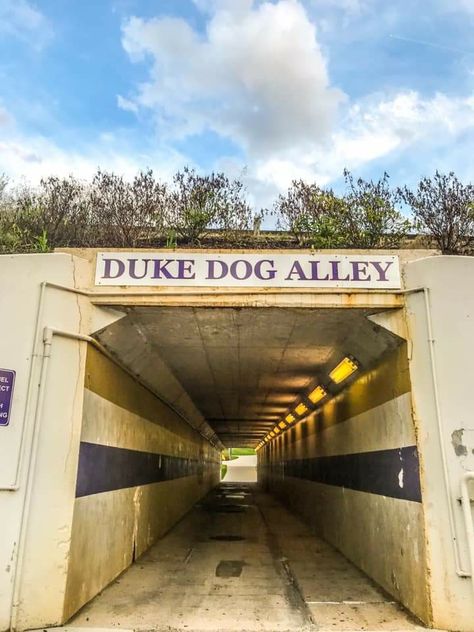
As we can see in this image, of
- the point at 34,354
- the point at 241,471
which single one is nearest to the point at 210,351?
the point at 34,354

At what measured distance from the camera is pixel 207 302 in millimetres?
5133

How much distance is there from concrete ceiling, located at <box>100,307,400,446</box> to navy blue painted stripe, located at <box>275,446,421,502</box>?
1226mm

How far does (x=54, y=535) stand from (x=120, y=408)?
7.11 ft

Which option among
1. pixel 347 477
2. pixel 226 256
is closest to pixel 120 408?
pixel 226 256

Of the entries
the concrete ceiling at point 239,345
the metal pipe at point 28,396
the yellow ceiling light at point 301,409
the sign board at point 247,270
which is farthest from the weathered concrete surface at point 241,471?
the metal pipe at point 28,396

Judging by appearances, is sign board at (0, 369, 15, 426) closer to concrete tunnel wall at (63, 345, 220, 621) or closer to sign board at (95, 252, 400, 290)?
concrete tunnel wall at (63, 345, 220, 621)

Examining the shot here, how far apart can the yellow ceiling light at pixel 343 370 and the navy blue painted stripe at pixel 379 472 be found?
120 centimetres

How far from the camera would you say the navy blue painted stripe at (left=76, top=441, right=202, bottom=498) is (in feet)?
16.2

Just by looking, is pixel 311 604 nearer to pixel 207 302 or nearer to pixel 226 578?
pixel 226 578

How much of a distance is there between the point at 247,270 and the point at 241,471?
42038mm

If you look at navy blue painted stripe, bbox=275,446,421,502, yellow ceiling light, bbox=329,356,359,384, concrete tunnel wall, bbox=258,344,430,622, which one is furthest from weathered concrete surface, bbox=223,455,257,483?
yellow ceiling light, bbox=329,356,359,384

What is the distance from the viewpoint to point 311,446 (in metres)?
11.5

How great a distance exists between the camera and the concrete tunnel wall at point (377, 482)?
4.68 m

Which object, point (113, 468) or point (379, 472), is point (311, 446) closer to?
point (379, 472)
